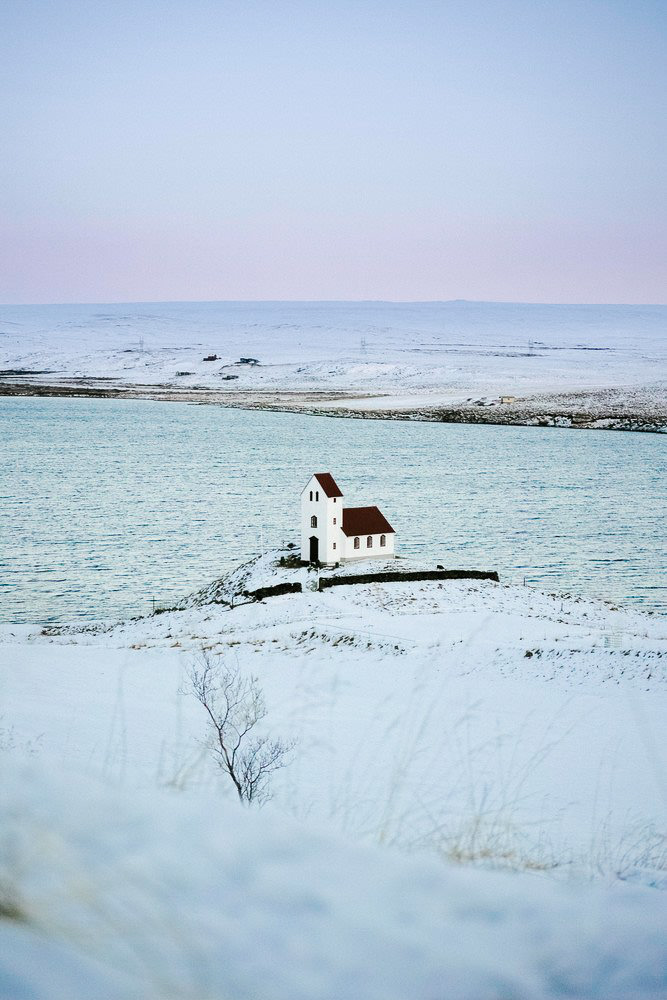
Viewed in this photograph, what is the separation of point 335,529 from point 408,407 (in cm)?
8645

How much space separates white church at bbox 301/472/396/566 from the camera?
96.6ft

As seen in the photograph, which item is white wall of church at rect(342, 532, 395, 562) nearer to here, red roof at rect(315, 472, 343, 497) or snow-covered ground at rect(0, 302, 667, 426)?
red roof at rect(315, 472, 343, 497)

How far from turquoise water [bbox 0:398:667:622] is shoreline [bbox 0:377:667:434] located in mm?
9858

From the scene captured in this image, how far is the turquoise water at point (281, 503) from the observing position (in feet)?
102

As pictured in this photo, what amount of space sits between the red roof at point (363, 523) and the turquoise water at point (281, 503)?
10.8ft

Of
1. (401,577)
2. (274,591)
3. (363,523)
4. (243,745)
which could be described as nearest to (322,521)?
(363,523)

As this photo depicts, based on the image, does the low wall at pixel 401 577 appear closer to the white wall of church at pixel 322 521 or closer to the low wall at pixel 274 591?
the low wall at pixel 274 591

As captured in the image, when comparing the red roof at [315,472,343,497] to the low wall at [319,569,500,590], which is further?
the red roof at [315,472,343,497]

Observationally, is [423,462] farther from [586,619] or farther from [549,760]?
[549,760]

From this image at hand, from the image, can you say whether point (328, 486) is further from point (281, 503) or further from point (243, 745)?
point (243, 745)

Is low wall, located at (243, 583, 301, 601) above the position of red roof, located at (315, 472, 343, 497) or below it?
below

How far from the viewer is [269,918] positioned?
1517 millimetres

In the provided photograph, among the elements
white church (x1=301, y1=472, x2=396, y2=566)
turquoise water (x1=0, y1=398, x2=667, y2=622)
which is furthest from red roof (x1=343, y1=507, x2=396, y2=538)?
turquoise water (x1=0, y1=398, x2=667, y2=622)

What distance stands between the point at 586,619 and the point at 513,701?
10.4 metres
